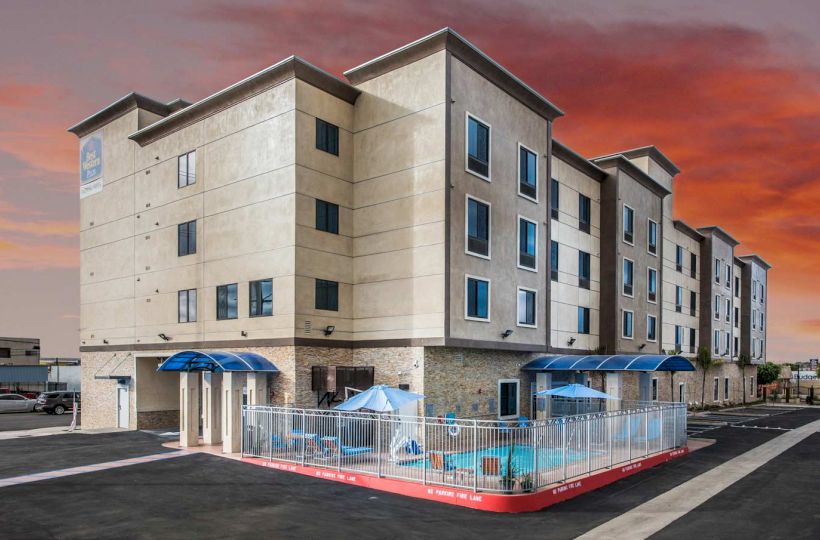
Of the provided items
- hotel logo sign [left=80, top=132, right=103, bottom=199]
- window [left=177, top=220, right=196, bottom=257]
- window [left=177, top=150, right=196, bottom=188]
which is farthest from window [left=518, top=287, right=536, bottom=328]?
hotel logo sign [left=80, top=132, right=103, bottom=199]

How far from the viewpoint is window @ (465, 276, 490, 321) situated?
91.6ft

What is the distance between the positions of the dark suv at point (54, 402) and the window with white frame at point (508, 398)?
3571 cm

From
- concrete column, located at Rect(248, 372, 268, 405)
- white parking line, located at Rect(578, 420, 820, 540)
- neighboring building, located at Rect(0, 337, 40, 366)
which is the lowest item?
neighboring building, located at Rect(0, 337, 40, 366)

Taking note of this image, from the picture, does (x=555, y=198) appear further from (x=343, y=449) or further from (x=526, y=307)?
(x=343, y=449)

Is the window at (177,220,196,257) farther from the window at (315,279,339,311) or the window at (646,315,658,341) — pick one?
the window at (646,315,658,341)

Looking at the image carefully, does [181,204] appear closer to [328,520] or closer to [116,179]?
[116,179]

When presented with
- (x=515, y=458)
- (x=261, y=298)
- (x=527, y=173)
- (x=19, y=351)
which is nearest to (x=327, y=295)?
(x=261, y=298)

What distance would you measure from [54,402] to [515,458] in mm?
45120

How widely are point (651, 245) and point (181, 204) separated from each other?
31770mm

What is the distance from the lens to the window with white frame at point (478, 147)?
28.3m

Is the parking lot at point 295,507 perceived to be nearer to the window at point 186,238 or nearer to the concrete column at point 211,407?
the concrete column at point 211,407

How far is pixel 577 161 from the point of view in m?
39.4

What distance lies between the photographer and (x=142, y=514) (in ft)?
51.6

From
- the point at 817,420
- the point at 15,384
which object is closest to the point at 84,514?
the point at 817,420
